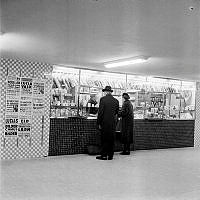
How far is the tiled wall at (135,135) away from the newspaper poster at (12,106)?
98cm

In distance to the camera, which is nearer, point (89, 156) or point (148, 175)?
point (148, 175)

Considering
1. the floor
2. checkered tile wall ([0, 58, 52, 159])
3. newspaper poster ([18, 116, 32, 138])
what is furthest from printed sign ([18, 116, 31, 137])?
the floor

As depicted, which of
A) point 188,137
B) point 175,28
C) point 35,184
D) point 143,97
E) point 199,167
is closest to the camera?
point 175,28

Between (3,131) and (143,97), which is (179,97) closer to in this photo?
(143,97)

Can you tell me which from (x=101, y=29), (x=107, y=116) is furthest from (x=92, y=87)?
(x=101, y=29)

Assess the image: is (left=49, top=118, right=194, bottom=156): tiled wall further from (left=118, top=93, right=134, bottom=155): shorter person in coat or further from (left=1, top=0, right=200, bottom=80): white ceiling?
(left=1, top=0, right=200, bottom=80): white ceiling

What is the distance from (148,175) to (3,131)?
3.31 meters

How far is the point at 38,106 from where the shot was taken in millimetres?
7609

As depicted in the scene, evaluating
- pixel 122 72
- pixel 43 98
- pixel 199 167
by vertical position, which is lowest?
pixel 199 167

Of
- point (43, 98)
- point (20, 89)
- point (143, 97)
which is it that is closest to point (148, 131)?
point (143, 97)

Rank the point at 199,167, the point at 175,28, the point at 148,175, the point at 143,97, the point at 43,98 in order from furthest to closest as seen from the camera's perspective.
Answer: the point at 143,97
the point at 43,98
the point at 199,167
the point at 148,175
the point at 175,28

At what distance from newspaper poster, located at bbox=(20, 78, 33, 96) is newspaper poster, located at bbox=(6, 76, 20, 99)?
98mm

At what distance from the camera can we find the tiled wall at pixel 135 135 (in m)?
7.95

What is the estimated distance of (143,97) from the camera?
10.2 m
